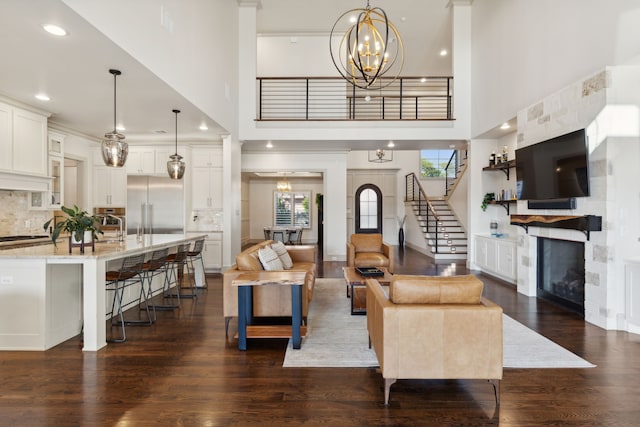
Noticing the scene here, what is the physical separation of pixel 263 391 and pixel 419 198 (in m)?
9.97

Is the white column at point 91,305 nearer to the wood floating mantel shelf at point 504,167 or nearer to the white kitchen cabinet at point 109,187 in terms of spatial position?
the white kitchen cabinet at point 109,187

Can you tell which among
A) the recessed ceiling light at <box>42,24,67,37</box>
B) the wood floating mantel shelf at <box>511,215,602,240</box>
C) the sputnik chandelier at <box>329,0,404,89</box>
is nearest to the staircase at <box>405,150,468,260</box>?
the wood floating mantel shelf at <box>511,215,602,240</box>

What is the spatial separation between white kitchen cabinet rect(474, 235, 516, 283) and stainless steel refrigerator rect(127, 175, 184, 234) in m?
6.40

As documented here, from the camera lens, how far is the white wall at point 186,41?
3.33m

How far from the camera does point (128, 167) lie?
7684 mm

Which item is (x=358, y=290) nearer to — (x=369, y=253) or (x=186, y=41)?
(x=369, y=253)

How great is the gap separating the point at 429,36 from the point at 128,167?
26.6ft

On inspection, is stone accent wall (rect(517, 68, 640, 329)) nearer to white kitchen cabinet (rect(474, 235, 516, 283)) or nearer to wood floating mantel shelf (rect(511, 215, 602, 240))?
wood floating mantel shelf (rect(511, 215, 602, 240))

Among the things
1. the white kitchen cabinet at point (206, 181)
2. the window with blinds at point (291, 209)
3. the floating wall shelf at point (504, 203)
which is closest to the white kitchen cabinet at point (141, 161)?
the white kitchen cabinet at point (206, 181)

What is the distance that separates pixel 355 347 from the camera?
338 cm

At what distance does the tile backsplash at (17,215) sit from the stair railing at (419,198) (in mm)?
8815

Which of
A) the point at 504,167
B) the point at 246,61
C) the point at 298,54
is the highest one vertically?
the point at 298,54

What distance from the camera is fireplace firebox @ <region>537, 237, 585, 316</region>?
4570 mm

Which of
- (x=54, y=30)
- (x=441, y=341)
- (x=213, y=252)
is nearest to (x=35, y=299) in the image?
(x=54, y=30)
